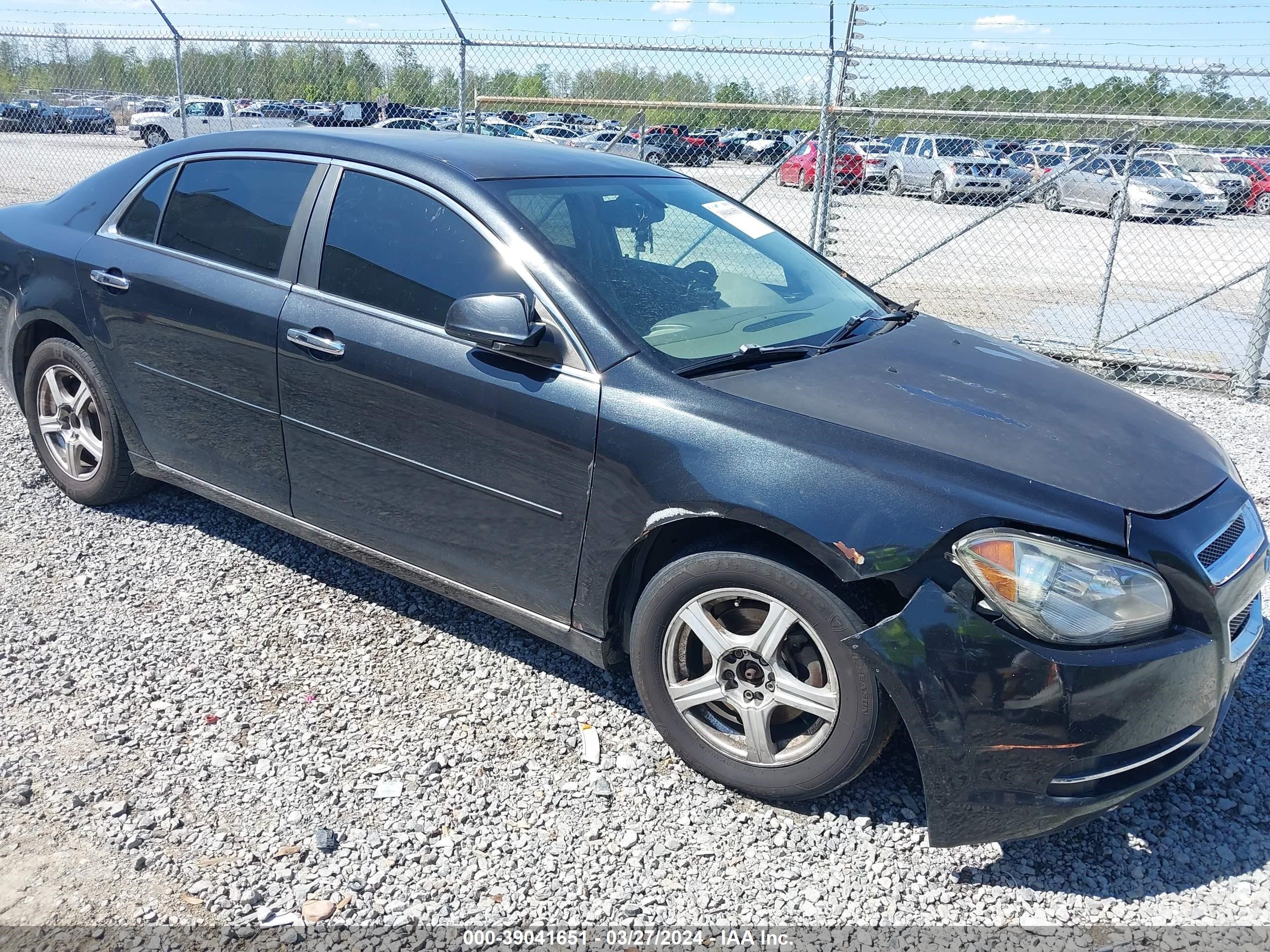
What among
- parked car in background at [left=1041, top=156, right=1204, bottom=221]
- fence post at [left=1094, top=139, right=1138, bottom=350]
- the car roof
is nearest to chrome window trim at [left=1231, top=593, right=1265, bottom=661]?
the car roof

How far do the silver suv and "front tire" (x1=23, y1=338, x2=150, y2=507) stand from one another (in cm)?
755

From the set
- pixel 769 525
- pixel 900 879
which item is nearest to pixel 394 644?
pixel 769 525

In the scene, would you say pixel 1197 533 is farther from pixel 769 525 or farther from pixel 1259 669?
pixel 1259 669

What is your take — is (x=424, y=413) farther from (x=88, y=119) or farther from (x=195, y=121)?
(x=88, y=119)

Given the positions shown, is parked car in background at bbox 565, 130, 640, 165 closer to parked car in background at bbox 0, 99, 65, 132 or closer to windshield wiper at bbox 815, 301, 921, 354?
windshield wiper at bbox 815, 301, 921, 354

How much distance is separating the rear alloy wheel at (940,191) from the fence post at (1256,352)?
4.87m

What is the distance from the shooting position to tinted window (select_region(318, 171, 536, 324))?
3184 millimetres

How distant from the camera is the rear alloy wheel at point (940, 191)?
11586mm

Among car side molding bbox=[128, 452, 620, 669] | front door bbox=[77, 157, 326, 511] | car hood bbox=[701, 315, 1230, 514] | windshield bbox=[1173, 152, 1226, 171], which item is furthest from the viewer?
windshield bbox=[1173, 152, 1226, 171]

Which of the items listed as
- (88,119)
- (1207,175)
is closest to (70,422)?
(1207,175)

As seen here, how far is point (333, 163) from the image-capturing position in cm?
357

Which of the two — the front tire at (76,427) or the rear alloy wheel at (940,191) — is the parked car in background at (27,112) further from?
the front tire at (76,427)

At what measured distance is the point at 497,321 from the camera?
9.55ft

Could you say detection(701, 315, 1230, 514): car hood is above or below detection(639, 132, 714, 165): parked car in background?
below
